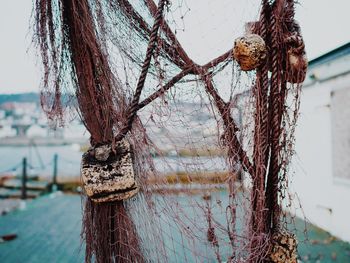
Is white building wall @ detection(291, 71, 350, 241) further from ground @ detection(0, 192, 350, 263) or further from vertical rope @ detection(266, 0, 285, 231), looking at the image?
vertical rope @ detection(266, 0, 285, 231)

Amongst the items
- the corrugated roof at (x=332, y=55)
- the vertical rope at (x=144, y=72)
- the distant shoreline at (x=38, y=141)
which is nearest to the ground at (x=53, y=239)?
the vertical rope at (x=144, y=72)

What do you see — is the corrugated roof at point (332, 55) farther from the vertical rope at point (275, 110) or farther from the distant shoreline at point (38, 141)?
the distant shoreline at point (38, 141)

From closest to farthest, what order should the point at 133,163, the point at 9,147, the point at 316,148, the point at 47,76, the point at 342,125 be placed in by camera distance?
the point at 133,163, the point at 47,76, the point at 342,125, the point at 316,148, the point at 9,147

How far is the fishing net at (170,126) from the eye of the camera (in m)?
1.32

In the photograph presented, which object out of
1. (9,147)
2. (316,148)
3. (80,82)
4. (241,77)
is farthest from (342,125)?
(9,147)

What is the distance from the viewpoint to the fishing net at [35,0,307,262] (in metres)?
1.32

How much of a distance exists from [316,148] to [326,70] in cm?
159

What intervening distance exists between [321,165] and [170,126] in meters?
5.63

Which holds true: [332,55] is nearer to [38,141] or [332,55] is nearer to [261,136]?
[261,136]

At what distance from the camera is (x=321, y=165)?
6.29 metres

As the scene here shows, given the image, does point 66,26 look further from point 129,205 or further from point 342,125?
point 342,125

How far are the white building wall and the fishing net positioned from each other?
15.1 ft

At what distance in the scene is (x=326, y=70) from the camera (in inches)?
231

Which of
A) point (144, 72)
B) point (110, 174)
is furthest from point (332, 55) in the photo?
point (110, 174)
